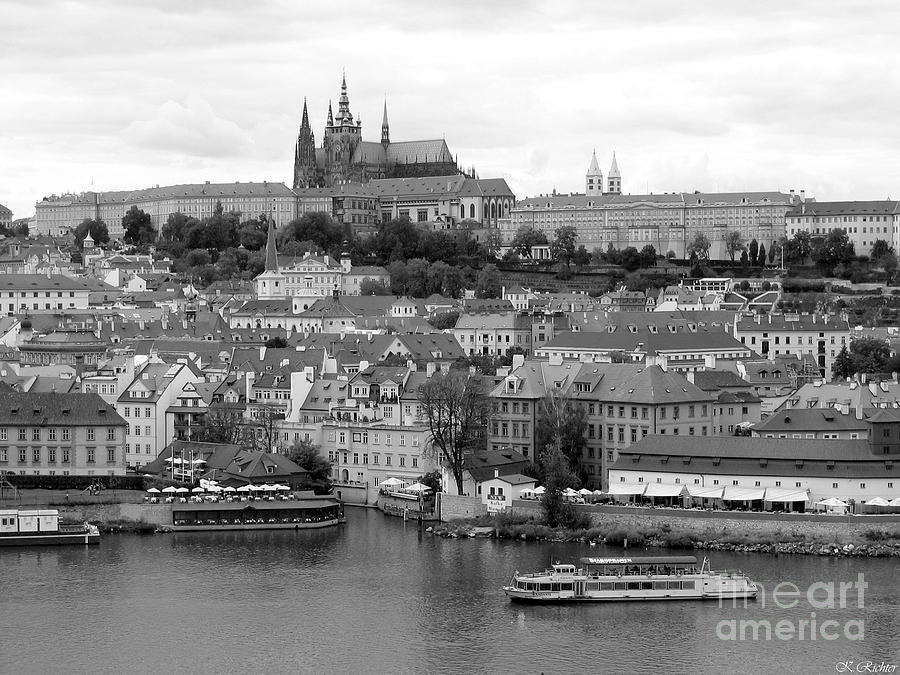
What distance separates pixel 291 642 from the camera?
29875 mm

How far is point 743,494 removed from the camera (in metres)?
38.2

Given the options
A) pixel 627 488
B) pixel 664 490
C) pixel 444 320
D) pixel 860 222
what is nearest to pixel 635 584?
pixel 664 490

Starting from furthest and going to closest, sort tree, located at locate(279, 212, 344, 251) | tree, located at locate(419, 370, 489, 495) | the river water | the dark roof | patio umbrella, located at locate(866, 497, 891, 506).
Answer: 1. tree, located at locate(279, 212, 344, 251)
2. the dark roof
3. tree, located at locate(419, 370, 489, 495)
4. patio umbrella, located at locate(866, 497, 891, 506)
5. the river water

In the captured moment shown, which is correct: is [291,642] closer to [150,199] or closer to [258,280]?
[258,280]

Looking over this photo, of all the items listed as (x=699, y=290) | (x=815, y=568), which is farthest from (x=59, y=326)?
(x=815, y=568)

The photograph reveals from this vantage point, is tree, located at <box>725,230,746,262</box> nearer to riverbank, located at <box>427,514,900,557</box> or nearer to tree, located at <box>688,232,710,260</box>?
Result: tree, located at <box>688,232,710,260</box>

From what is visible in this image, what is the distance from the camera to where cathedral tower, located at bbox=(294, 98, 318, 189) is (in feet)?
470

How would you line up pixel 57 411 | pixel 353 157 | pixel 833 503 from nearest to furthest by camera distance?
pixel 833 503 → pixel 57 411 → pixel 353 157

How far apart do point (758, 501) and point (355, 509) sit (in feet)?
31.9

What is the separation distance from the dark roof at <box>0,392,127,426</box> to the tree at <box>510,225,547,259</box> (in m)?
78.4

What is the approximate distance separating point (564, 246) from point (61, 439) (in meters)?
77.0

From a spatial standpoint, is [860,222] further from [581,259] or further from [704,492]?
[704,492]

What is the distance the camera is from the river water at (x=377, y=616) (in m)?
28.7
